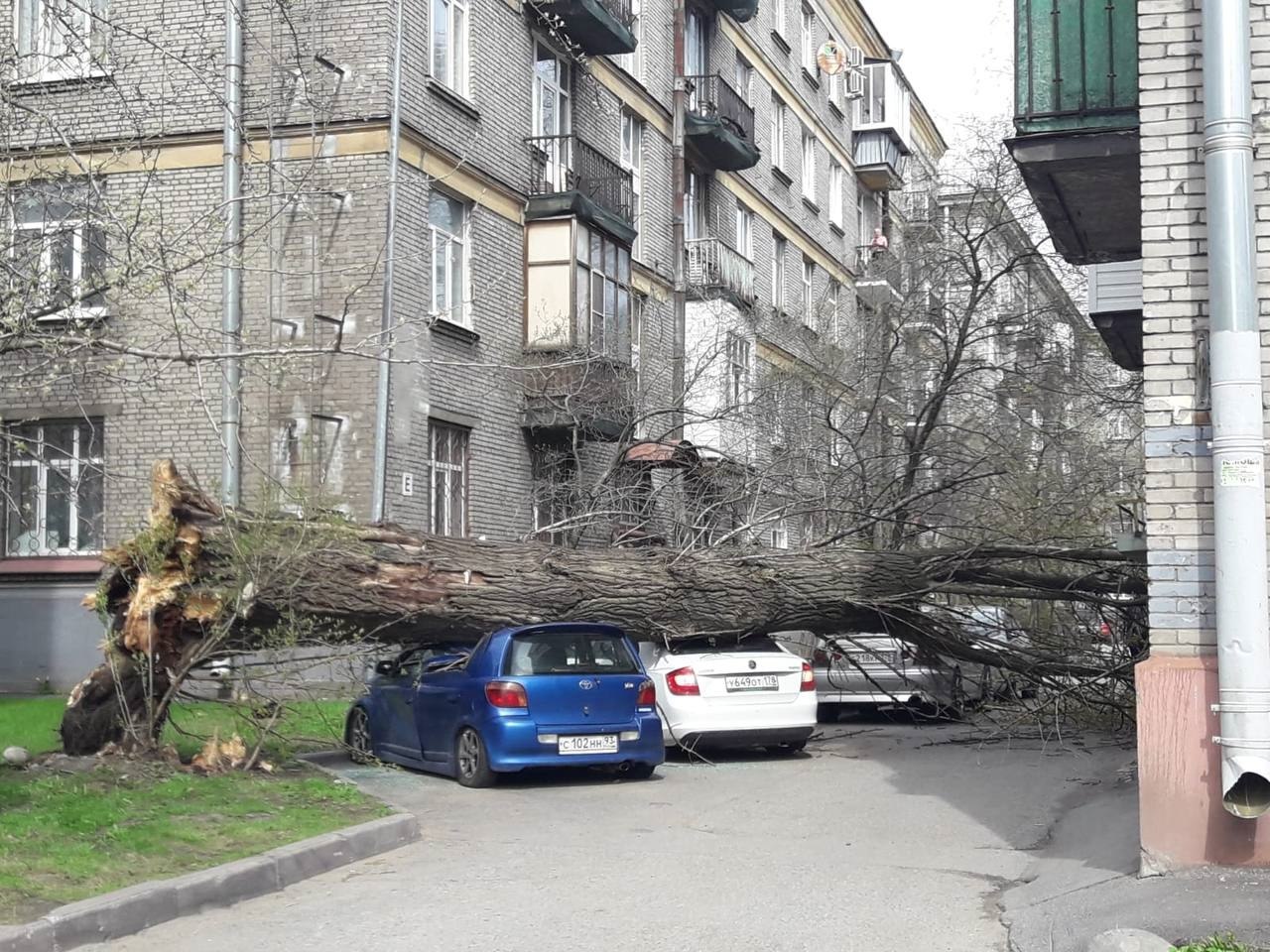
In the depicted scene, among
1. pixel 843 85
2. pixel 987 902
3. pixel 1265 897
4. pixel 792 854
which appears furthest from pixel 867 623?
pixel 843 85

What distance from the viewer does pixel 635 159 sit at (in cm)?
2939

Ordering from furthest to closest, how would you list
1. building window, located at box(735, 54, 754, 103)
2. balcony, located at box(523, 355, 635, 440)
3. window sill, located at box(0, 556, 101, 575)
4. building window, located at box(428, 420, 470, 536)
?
building window, located at box(735, 54, 754, 103)
balcony, located at box(523, 355, 635, 440)
building window, located at box(428, 420, 470, 536)
window sill, located at box(0, 556, 101, 575)

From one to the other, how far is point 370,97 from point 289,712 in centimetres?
988

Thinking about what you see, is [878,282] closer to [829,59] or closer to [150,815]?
[829,59]

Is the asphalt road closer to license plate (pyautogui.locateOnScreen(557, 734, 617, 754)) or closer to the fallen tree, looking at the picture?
license plate (pyautogui.locateOnScreen(557, 734, 617, 754))

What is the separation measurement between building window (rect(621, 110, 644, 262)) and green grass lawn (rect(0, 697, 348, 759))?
1468cm

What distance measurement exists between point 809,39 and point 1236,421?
110 ft

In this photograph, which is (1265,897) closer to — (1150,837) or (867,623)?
(1150,837)

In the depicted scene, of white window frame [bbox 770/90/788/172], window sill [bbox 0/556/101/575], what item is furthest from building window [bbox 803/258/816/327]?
window sill [bbox 0/556/101/575]

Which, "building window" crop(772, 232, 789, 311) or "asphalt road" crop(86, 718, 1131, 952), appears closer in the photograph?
"asphalt road" crop(86, 718, 1131, 952)

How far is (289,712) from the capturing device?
1293 centimetres

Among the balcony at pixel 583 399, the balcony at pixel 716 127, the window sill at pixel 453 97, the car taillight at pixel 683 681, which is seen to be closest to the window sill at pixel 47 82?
the car taillight at pixel 683 681

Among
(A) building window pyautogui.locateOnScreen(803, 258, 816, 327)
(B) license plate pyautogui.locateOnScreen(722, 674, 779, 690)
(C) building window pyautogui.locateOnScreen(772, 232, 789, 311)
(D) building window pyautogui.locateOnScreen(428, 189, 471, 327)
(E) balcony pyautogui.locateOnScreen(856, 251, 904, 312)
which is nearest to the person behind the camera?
(B) license plate pyautogui.locateOnScreen(722, 674, 779, 690)

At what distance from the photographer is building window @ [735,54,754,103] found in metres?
34.5
